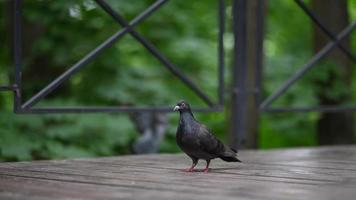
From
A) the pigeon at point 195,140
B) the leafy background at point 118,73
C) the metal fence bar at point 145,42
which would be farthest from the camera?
the leafy background at point 118,73

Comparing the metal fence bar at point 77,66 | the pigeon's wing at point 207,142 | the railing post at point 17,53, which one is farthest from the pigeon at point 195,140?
the railing post at point 17,53

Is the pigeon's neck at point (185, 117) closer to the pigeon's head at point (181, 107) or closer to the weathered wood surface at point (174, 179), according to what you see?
the pigeon's head at point (181, 107)

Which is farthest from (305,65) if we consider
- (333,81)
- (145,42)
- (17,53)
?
(17,53)

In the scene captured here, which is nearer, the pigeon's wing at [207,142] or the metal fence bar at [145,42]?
the pigeon's wing at [207,142]

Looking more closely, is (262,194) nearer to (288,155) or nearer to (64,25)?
(288,155)

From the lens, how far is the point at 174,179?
3576 millimetres

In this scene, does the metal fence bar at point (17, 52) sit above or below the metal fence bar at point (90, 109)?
above

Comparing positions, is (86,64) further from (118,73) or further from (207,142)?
(118,73)

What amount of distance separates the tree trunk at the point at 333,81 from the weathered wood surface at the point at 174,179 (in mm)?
2958

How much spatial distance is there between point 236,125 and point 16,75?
76.9 inches

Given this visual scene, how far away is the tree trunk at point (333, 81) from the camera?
25.8ft

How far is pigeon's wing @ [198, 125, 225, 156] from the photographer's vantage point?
3980 mm

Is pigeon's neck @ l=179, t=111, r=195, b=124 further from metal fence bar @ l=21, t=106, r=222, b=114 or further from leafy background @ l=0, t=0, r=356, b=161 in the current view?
leafy background @ l=0, t=0, r=356, b=161

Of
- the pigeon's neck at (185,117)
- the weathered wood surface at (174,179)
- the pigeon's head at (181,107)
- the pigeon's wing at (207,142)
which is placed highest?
the pigeon's head at (181,107)
